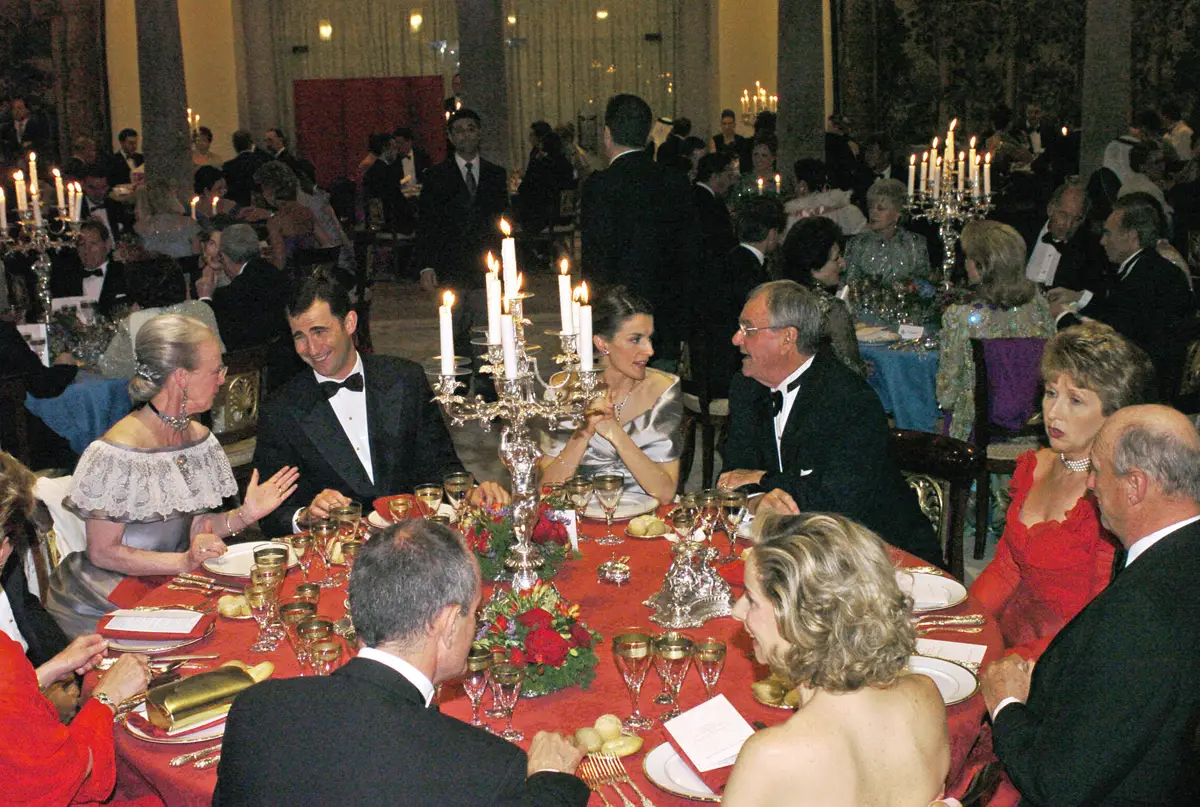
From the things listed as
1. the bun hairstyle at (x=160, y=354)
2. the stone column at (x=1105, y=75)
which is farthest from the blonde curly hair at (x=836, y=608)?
the stone column at (x=1105, y=75)

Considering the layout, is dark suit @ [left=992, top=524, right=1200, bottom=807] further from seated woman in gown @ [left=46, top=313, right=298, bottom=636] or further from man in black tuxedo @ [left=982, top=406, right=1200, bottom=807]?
seated woman in gown @ [left=46, top=313, right=298, bottom=636]

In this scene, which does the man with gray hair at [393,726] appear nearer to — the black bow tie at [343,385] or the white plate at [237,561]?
the white plate at [237,561]

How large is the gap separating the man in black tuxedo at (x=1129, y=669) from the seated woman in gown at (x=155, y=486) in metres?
2.05

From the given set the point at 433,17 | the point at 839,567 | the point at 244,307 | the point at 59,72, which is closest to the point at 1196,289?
the point at 244,307

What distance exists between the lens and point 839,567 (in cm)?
202

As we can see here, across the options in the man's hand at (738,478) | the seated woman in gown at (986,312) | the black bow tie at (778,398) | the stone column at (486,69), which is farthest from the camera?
the stone column at (486,69)

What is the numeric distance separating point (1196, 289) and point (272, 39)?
579 inches

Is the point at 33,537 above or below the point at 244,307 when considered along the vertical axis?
below

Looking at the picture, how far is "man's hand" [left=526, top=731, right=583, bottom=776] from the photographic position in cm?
209

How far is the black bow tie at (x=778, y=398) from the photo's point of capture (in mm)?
3834

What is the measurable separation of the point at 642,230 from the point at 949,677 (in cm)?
385

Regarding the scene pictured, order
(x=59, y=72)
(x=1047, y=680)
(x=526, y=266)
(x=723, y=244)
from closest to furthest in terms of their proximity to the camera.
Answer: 1. (x=1047, y=680)
2. (x=723, y=244)
3. (x=526, y=266)
4. (x=59, y=72)

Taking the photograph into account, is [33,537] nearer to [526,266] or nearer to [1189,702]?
[1189,702]

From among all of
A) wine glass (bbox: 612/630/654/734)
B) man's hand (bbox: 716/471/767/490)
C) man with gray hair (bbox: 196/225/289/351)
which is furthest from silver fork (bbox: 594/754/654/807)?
man with gray hair (bbox: 196/225/289/351)
